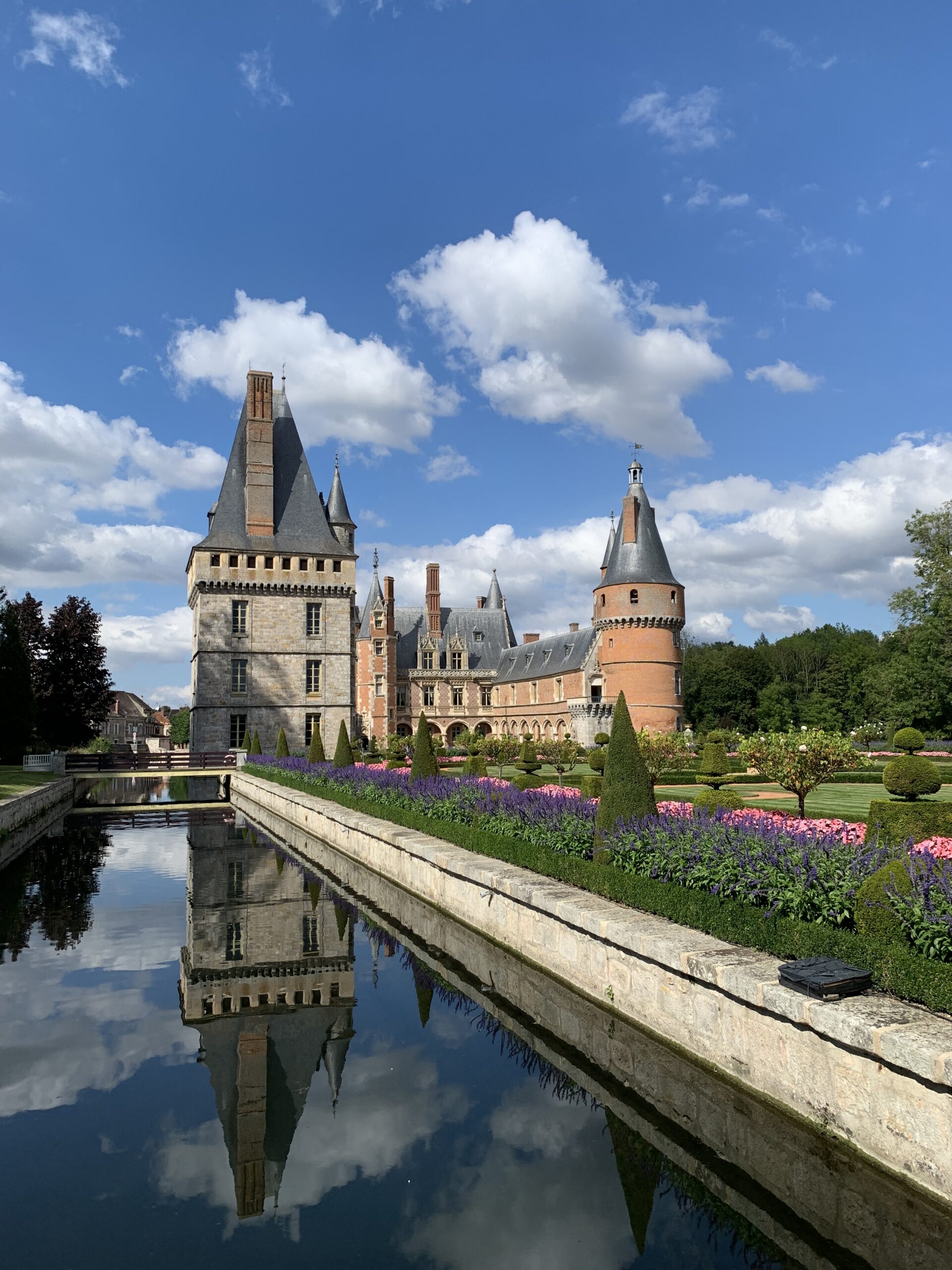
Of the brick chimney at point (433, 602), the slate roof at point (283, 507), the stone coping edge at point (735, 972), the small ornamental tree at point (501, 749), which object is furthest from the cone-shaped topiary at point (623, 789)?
the brick chimney at point (433, 602)

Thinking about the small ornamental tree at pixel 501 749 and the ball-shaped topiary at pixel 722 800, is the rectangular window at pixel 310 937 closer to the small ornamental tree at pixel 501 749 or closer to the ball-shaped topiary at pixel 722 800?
the ball-shaped topiary at pixel 722 800

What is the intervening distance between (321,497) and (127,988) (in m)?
35.6

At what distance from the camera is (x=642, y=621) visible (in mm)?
41531

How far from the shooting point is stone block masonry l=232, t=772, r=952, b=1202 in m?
3.95

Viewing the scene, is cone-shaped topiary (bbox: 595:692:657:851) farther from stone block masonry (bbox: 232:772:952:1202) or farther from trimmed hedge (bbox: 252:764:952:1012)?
stone block masonry (bbox: 232:772:952:1202)

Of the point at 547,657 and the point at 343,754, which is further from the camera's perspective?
the point at 547,657

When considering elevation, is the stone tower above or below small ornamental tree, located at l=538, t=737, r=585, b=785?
above

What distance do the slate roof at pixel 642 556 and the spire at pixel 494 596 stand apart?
2170 centimetres

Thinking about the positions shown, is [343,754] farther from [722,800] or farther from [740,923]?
[740,923]

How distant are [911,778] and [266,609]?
2940 cm

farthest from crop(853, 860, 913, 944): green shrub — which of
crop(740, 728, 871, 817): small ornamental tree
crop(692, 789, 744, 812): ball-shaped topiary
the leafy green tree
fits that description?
the leafy green tree

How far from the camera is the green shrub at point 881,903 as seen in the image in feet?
16.4

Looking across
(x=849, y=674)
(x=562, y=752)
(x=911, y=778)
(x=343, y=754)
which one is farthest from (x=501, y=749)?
(x=849, y=674)

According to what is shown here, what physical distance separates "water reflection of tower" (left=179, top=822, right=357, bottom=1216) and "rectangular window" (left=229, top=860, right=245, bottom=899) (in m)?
0.04
